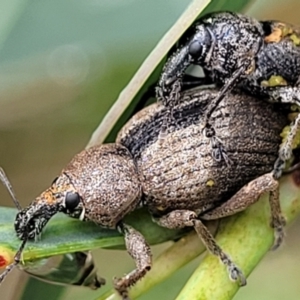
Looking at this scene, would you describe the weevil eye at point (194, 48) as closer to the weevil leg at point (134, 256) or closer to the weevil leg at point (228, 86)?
the weevil leg at point (228, 86)

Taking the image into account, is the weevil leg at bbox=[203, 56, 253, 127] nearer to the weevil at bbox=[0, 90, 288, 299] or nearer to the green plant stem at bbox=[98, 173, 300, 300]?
the weevil at bbox=[0, 90, 288, 299]

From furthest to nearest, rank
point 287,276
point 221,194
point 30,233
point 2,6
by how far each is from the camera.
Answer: point 287,276
point 2,6
point 221,194
point 30,233

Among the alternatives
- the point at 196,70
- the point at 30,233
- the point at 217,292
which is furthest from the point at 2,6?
the point at 217,292

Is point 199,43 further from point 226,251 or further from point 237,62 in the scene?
point 226,251

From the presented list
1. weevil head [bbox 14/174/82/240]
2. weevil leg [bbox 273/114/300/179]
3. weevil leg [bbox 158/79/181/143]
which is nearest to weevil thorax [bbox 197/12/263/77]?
weevil leg [bbox 158/79/181/143]

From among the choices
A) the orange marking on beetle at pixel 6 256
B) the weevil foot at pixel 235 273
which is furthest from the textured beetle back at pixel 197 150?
the orange marking on beetle at pixel 6 256

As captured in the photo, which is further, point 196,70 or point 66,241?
point 196,70

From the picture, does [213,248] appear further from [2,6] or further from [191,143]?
[2,6]

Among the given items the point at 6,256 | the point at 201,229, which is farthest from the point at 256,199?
the point at 6,256
